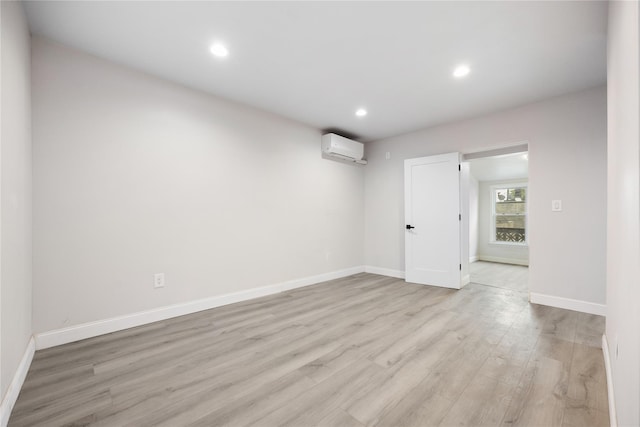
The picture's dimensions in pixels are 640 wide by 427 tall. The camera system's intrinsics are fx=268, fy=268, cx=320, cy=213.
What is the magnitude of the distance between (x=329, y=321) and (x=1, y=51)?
9.63 ft

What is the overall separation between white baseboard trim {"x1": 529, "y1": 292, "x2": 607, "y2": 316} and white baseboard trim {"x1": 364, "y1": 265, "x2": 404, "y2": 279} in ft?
5.94

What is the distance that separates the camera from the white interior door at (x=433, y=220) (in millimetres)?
3986

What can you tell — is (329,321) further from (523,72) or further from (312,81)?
(523,72)

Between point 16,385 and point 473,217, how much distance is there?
25.6 feet

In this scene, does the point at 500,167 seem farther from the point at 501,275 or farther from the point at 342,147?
the point at 342,147

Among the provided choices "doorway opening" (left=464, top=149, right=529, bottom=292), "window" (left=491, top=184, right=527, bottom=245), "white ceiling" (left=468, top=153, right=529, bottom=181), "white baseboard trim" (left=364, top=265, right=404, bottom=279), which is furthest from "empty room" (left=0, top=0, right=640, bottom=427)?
"window" (left=491, top=184, right=527, bottom=245)

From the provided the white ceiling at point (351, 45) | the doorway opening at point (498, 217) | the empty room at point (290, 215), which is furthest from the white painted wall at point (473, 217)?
the white ceiling at point (351, 45)

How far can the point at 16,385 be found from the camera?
1563 mm

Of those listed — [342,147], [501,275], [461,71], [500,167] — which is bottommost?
[501,275]

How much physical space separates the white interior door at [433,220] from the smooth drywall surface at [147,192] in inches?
70.6

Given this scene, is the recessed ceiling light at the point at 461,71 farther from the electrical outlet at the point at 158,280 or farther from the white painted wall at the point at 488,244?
the white painted wall at the point at 488,244

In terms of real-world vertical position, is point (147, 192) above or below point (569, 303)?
above

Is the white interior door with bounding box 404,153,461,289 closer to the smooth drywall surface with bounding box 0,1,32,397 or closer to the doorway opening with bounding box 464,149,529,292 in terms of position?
the doorway opening with bounding box 464,149,529,292

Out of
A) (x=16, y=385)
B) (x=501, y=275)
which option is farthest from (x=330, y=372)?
(x=501, y=275)
